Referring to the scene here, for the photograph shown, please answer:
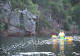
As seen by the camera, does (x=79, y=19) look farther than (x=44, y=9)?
Yes

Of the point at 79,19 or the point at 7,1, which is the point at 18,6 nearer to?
the point at 7,1

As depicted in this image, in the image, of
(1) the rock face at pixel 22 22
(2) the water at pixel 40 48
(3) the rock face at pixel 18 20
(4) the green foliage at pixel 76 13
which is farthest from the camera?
(4) the green foliage at pixel 76 13

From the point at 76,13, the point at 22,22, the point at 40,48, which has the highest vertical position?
the point at 76,13

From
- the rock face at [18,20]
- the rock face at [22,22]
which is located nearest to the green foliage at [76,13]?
the rock face at [18,20]

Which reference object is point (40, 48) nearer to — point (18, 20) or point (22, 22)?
point (18, 20)

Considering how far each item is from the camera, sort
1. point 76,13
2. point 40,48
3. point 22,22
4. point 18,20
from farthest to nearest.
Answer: point 76,13 < point 22,22 < point 18,20 < point 40,48

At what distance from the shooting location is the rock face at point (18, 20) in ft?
125

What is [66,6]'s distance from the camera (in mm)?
56719

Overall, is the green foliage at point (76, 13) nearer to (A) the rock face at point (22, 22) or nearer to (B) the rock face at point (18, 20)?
(B) the rock face at point (18, 20)

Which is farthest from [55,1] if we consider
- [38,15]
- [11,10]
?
[11,10]

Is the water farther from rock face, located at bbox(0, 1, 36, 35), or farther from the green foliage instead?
the green foliage

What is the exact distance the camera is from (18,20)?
3906cm

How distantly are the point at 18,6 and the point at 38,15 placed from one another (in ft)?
20.4

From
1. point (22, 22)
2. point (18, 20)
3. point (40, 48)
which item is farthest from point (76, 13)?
point (40, 48)
